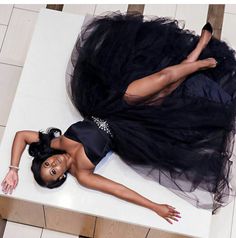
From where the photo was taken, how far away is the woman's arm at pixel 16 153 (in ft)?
5.37

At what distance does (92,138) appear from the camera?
1.68 metres

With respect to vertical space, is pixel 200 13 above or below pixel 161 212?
above

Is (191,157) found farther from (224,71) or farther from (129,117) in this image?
(224,71)

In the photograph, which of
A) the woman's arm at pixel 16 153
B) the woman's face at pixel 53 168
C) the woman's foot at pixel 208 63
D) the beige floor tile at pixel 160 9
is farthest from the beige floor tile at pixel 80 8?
the woman's face at pixel 53 168

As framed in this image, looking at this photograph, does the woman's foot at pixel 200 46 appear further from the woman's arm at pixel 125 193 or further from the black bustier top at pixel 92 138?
the woman's arm at pixel 125 193

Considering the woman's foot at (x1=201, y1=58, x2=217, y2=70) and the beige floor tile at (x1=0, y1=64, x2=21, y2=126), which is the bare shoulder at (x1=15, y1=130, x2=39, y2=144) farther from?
the woman's foot at (x1=201, y1=58, x2=217, y2=70)

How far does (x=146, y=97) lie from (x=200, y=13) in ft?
2.88

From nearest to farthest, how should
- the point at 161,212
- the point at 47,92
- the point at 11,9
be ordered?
the point at 161,212, the point at 47,92, the point at 11,9

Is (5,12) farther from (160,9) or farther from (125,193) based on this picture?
(125,193)

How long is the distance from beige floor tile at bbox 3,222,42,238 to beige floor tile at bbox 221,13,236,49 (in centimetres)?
126

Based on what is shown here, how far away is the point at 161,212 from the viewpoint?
5.35ft

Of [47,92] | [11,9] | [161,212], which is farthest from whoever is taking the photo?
[11,9]

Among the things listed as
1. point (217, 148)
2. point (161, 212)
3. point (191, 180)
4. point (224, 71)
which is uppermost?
point (224, 71)

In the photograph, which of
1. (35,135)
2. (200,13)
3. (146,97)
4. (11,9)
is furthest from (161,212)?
(11,9)
